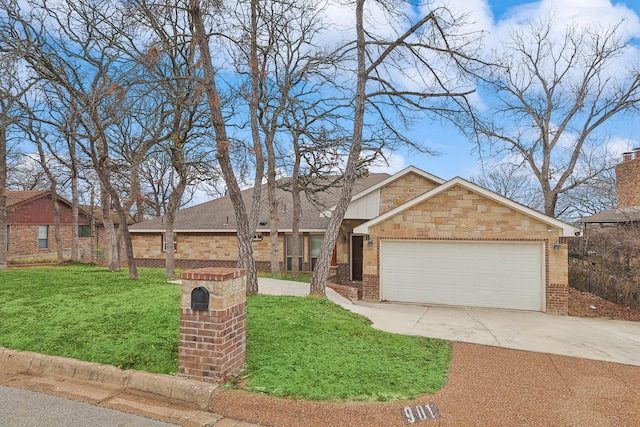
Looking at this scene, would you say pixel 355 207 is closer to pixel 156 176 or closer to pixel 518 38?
pixel 518 38

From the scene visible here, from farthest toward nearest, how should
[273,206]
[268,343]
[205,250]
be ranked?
[205,250] → [273,206] → [268,343]

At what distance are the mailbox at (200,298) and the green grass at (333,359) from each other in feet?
3.14

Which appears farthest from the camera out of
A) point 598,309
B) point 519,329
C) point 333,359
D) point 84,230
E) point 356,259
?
point 84,230

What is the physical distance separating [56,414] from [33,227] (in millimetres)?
28448

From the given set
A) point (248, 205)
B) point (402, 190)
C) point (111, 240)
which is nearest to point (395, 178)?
point (402, 190)

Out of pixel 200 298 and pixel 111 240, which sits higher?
pixel 111 240

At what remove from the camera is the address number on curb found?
3.75 meters

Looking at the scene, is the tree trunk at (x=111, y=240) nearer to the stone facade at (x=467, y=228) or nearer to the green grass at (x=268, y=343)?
the green grass at (x=268, y=343)

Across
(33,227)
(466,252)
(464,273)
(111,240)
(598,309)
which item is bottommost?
(598,309)

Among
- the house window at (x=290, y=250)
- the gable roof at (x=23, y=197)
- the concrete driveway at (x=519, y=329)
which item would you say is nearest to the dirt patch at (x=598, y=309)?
the concrete driveway at (x=519, y=329)

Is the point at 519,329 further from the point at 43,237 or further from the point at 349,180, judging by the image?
the point at 43,237

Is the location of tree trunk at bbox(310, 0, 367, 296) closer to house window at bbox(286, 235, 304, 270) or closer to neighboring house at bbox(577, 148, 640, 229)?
house window at bbox(286, 235, 304, 270)

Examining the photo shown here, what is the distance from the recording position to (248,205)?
69.4ft

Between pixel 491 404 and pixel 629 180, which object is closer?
pixel 491 404
